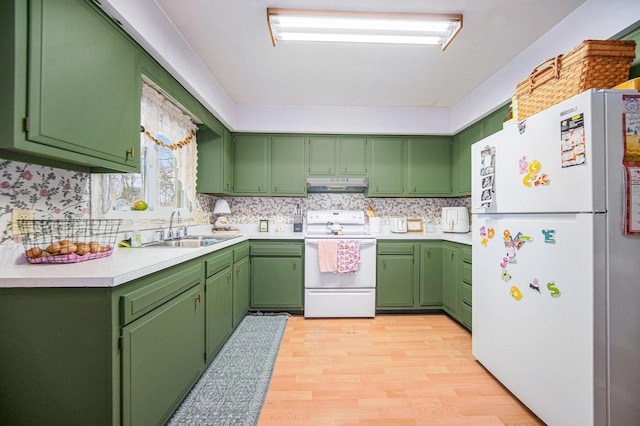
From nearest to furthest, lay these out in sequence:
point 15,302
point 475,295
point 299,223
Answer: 1. point 15,302
2. point 475,295
3. point 299,223

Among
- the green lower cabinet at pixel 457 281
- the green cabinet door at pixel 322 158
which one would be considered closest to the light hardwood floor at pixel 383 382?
the green lower cabinet at pixel 457 281

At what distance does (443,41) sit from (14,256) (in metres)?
2.84

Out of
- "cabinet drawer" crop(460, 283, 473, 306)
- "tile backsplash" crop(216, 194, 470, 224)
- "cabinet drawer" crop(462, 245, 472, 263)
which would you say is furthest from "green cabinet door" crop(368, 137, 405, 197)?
"cabinet drawer" crop(460, 283, 473, 306)

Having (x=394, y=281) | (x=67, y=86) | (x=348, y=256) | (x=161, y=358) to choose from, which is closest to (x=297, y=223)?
(x=348, y=256)

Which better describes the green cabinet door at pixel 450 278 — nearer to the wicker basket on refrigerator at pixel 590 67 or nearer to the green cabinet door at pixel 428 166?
the green cabinet door at pixel 428 166

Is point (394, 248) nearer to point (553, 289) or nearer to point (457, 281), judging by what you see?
point (457, 281)

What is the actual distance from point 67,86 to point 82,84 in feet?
0.26

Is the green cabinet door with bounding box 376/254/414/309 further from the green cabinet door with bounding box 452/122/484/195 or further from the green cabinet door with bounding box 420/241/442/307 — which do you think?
the green cabinet door with bounding box 452/122/484/195

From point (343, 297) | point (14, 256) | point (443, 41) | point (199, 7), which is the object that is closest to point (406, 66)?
point (443, 41)

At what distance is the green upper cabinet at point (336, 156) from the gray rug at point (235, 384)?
199 cm

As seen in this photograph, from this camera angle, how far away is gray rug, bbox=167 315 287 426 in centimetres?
149

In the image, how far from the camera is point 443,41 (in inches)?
75.7

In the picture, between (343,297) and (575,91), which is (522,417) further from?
(575,91)

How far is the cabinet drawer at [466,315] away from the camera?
2.50 meters
